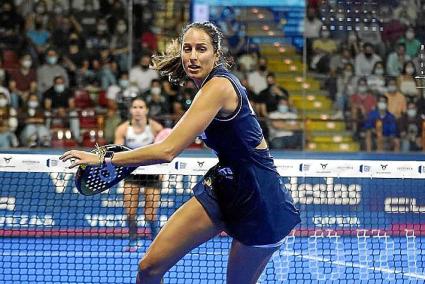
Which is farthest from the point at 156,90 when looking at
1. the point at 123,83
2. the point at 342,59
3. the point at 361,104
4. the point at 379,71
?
the point at 379,71

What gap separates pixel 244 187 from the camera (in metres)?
5.34

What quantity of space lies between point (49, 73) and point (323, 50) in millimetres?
A: 4758

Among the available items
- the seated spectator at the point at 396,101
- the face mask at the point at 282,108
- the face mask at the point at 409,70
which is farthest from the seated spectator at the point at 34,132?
the face mask at the point at 409,70

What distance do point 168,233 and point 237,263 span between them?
0.44 metres

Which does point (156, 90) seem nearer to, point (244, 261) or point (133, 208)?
point (133, 208)

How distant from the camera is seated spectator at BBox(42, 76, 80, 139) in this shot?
593 inches

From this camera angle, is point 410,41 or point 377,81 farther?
point 410,41

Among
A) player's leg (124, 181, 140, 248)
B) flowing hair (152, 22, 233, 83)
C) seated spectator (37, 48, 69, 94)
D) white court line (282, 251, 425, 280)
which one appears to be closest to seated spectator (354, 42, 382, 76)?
seated spectator (37, 48, 69, 94)

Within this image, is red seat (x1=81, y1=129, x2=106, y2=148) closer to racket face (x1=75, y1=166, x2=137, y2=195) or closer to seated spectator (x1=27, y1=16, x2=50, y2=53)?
seated spectator (x1=27, y1=16, x2=50, y2=53)

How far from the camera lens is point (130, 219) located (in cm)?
1089

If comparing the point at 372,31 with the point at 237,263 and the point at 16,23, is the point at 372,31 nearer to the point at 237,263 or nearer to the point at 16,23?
the point at 16,23

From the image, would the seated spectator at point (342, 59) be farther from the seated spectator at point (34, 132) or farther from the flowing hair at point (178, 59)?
the flowing hair at point (178, 59)

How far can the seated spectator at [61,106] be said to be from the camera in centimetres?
1506

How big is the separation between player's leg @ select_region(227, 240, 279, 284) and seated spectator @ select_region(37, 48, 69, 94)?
11159mm
